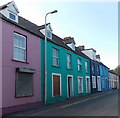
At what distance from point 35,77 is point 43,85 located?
1.46m

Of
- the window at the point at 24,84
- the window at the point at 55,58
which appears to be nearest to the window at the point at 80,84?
the window at the point at 55,58

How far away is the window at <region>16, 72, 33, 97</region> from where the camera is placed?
1367 cm

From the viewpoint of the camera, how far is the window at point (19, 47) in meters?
14.0

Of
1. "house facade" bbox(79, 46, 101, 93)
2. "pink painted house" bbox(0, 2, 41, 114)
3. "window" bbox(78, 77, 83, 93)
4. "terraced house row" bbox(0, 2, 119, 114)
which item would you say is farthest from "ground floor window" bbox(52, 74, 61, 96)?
"house facade" bbox(79, 46, 101, 93)

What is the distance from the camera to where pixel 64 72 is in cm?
2159

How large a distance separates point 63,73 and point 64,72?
0.32 metres

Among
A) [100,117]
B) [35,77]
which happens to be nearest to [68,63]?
[35,77]

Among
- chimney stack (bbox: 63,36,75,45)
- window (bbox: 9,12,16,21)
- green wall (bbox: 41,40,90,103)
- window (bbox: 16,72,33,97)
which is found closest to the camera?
window (bbox: 16,72,33,97)

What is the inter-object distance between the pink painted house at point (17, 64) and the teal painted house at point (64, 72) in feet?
4.49

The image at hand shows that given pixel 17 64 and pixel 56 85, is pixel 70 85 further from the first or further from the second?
pixel 17 64

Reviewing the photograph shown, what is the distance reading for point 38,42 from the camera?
16.9 meters

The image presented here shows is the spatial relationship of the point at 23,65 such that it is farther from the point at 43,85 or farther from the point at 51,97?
the point at 51,97

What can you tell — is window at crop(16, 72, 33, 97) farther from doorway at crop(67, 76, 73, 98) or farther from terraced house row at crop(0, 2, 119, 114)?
doorway at crop(67, 76, 73, 98)

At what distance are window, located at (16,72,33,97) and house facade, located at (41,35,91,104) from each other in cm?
212
